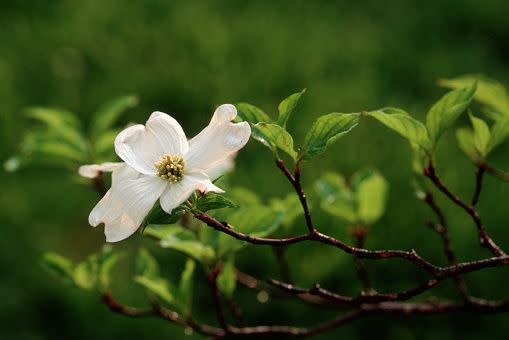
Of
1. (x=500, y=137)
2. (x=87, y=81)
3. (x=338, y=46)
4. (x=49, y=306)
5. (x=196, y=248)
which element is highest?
(x=500, y=137)

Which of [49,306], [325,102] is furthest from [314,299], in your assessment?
[325,102]

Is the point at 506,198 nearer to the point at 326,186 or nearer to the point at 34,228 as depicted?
the point at 326,186

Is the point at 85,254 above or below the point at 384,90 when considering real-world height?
below

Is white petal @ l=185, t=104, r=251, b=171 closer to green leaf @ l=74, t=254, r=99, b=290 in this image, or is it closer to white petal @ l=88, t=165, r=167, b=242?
white petal @ l=88, t=165, r=167, b=242

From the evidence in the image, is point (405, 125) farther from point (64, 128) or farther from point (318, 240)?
point (64, 128)

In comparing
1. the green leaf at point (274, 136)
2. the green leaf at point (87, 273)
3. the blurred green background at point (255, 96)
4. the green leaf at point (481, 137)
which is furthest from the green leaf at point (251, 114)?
the blurred green background at point (255, 96)

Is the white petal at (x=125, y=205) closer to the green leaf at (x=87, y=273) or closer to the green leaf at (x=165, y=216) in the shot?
the green leaf at (x=165, y=216)

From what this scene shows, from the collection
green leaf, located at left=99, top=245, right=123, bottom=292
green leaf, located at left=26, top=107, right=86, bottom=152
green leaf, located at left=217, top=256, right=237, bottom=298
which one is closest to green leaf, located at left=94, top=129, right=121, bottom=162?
green leaf, located at left=26, top=107, right=86, bottom=152

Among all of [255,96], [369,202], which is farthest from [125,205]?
[255,96]
